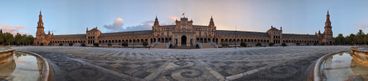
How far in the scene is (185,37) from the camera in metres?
76.0

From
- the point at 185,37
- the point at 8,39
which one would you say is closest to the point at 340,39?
the point at 185,37

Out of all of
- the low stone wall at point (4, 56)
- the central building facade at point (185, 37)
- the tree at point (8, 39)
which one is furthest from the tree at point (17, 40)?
the low stone wall at point (4, 56)

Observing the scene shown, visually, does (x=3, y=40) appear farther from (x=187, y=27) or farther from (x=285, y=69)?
(x=285, y=69)

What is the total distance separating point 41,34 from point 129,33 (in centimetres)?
3431

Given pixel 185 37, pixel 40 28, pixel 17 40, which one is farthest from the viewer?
pixel 40 28

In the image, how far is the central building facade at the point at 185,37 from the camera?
78125mm

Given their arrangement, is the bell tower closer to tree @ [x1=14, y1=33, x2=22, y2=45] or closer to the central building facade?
the central building facade

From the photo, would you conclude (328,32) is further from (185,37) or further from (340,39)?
(185,37)

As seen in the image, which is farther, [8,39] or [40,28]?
[40,28]

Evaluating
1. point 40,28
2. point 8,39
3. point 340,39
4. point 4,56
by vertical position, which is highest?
point 40,28

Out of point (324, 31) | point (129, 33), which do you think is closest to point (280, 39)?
point (324, 31)

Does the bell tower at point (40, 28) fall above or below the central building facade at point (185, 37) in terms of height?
above

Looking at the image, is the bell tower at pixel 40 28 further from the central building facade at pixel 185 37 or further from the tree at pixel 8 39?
the tree at pixel 8 39

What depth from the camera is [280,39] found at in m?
103
